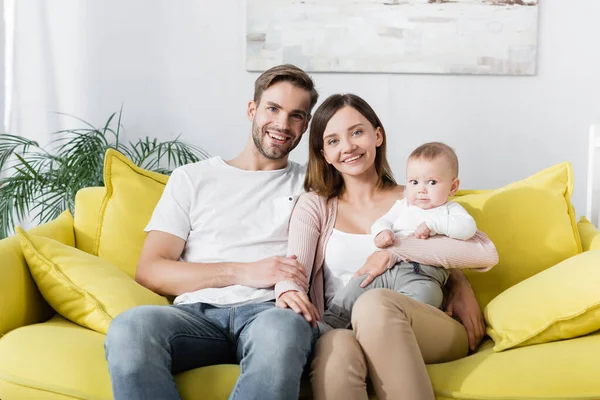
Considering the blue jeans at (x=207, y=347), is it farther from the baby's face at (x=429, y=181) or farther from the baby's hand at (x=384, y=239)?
the baby's face at (x=429, y=181)

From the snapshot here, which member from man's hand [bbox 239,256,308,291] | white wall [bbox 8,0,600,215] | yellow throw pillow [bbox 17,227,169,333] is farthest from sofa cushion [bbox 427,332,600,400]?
white wall [bbox 8,0,600,215]

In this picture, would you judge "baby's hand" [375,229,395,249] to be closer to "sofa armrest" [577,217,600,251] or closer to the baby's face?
the baby's face

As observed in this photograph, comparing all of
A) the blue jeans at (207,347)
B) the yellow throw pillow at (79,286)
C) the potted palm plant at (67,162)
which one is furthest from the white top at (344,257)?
the potted palm plant at (67,162)

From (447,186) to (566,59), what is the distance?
1.36 metres

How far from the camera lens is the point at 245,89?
294 centimetres

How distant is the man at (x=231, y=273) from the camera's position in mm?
1441

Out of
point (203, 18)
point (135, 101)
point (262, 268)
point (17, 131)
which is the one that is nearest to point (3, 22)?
point (17, 131)

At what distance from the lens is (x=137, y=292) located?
180 centimetres

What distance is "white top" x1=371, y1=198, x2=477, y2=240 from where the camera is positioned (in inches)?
69.9

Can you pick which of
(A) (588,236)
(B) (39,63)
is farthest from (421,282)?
(B) (39,63)

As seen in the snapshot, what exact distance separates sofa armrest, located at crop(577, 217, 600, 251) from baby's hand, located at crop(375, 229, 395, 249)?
649 mm

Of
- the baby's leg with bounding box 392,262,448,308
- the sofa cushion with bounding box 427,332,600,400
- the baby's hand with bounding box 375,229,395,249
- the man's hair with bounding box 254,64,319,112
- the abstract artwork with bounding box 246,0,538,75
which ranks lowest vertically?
the sofa cushion with bounding box 427,332,600,400

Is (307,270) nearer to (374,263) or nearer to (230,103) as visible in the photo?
(374,263)

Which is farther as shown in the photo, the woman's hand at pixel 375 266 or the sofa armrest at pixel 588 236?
the sofa armrest at pixel 588 236
